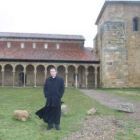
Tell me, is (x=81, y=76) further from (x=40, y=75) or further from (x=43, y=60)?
(x=43, y=60)

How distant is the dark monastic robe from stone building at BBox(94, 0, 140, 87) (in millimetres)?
20719

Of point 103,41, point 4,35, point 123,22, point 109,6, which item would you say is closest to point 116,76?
point 103,41

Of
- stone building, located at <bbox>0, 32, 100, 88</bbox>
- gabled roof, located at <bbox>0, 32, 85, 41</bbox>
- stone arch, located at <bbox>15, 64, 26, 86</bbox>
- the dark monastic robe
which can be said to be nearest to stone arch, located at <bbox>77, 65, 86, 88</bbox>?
stone building, located at <bbox>0, 32, 100, 88</bbox>

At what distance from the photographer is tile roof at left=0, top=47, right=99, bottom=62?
29.5 m

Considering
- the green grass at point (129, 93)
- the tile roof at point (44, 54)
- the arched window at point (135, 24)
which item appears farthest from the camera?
the tile roof at point (44, 54)

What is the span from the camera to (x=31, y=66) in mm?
31750

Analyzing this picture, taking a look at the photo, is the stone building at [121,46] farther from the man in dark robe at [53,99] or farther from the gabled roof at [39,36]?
the man in dark robe at [53,99]

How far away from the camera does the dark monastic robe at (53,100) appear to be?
20.9 feet

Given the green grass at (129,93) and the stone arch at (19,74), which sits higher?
the stone arch at (19,74)

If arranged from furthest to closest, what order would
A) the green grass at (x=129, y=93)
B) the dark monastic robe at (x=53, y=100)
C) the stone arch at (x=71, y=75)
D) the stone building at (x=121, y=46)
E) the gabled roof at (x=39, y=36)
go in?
the gabled roof at (x=39, y=36) < the stone arch at (x=71, y=75) < the stone building at (x=121, y=46) < the green grass at (x=129, y=93) < the dark monastic robe at (x=53, y=100)

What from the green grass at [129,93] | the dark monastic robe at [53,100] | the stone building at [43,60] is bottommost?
the green grass at [129,93]

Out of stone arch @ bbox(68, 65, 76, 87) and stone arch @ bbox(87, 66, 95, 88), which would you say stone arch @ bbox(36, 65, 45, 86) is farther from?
stone arch @ bbox(87, 66, 95, 88)

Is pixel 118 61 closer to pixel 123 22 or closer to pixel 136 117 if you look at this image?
pixel 123 22

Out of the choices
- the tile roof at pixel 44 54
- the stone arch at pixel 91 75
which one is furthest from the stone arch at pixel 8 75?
the stone arch at pixel 91 75
